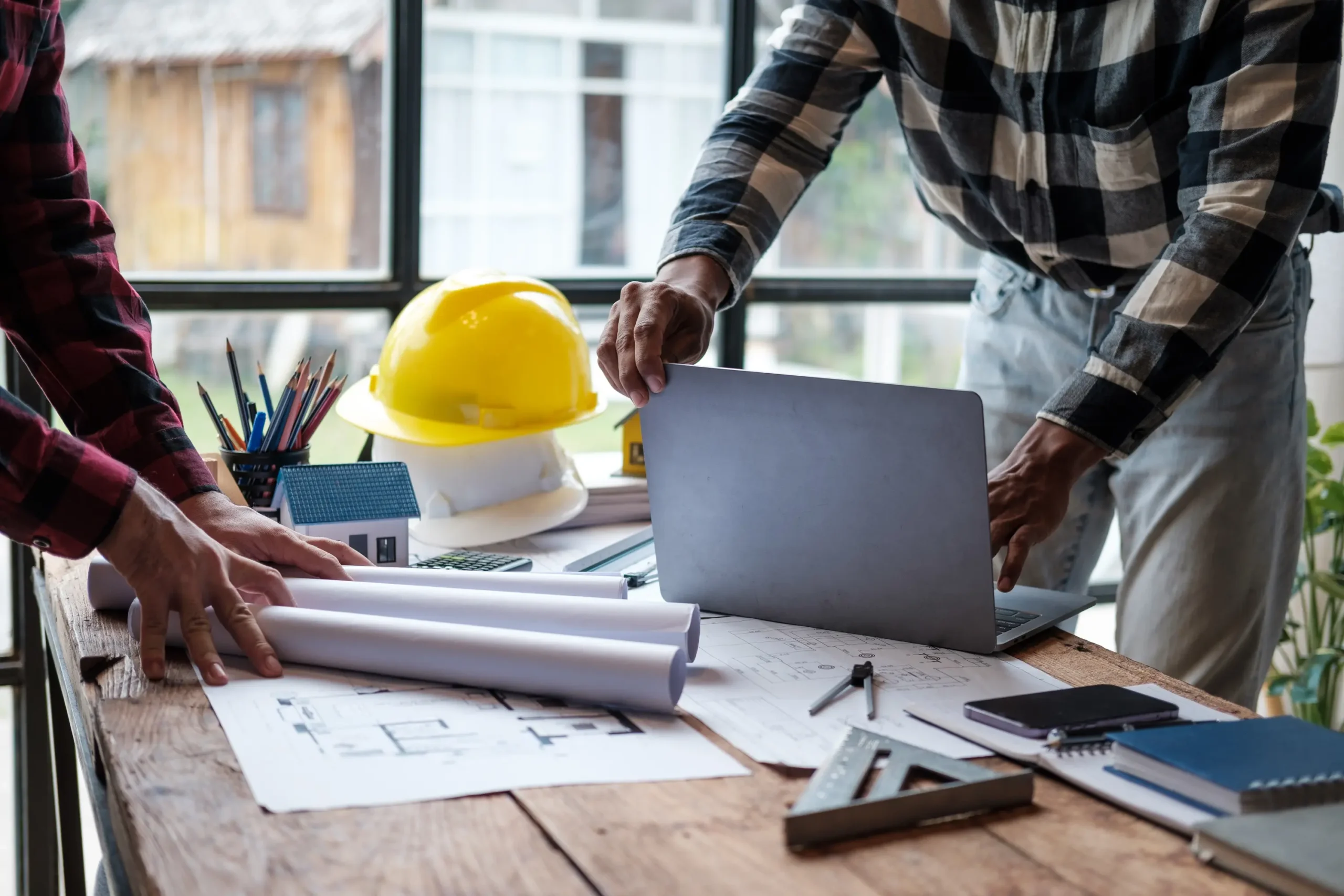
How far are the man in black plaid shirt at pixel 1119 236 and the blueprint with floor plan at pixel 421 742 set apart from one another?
1.32 ft

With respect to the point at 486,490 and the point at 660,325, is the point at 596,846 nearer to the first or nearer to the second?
the point at 660,325

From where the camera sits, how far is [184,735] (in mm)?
874

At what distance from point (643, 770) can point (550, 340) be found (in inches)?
35.0

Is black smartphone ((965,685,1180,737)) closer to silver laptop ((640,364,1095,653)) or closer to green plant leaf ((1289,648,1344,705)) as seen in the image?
silver laptop ((640,364,1095,653))

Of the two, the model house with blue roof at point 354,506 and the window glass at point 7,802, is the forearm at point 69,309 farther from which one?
the window glass at point 7,802

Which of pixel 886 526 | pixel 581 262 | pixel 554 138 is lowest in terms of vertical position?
pixel 886 526

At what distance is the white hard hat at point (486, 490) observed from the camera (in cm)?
156

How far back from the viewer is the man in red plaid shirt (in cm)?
101

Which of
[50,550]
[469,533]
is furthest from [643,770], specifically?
[469,533]

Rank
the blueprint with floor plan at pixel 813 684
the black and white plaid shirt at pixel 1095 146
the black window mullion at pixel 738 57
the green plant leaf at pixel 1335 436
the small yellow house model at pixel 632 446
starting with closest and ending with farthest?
the blueprint with floor plan at pixel 813 684 → the black and white plaid shirt at pixel 1095 146 → the small yellow house model at pixel 632 446 → the green plant leaf at pixel 1335 436 → the black window mullion at pixel 738 57

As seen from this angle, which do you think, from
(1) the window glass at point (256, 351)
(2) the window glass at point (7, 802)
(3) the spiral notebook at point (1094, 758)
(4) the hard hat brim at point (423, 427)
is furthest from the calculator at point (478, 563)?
(2) the window glass at point (7, 802)

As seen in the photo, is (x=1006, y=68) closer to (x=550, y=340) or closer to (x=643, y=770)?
Answer: (x=550, y=340)

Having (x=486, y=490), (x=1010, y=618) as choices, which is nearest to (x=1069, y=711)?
(x=1010, y=618)

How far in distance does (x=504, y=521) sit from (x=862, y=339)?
1.48 meters
